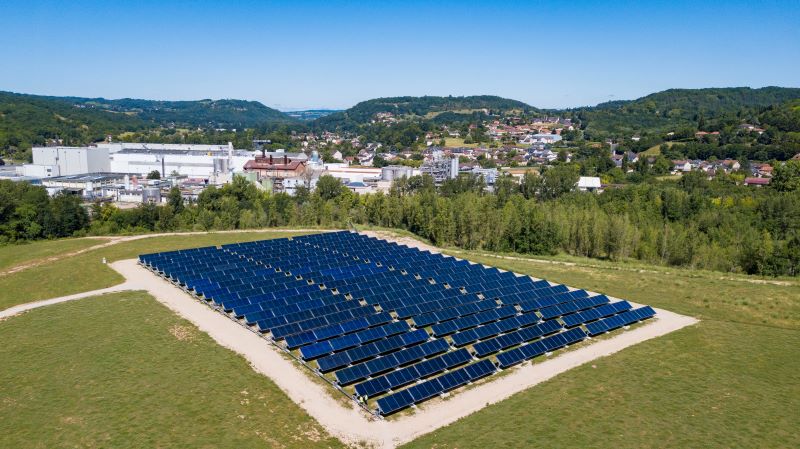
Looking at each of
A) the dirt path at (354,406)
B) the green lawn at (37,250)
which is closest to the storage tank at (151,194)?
the green lawn at (37,250)

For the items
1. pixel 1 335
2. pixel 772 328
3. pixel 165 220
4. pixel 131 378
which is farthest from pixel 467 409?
pixel 165 220

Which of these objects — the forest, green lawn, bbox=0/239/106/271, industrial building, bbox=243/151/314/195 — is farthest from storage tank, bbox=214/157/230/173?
green lawn, bbox=0/239/106/271

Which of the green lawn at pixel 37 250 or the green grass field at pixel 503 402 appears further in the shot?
the green lawn at pixel 37 250

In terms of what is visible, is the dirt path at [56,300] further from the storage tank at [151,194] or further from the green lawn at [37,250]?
the storage tank at [151,194]

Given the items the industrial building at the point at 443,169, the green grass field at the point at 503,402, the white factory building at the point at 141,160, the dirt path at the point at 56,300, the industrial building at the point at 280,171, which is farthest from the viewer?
the industrial building at the point at 443,169

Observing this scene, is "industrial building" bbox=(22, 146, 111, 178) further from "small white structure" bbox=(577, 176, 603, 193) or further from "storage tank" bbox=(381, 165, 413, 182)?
"small white structure" bbox=(577, 176, 603, 193)

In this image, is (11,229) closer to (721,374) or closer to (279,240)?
(279,240)
